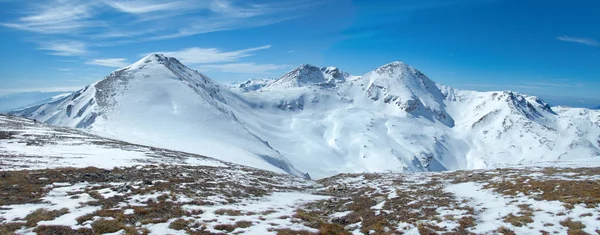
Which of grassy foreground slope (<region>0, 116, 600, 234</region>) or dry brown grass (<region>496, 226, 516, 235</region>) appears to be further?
grassy foreground slope (<region>0, 116, 600, 234</region>)

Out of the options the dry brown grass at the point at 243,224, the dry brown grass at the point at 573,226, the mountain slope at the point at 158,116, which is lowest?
the dry brown grass at the point at 243,224

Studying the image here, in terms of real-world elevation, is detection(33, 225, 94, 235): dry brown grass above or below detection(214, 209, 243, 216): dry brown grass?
above

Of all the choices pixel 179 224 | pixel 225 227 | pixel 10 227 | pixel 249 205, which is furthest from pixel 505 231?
pixel 10 227

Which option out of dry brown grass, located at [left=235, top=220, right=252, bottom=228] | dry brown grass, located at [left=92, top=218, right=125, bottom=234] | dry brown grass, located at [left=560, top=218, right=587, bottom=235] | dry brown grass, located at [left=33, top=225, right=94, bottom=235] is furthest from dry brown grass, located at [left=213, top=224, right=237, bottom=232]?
dry brown grass, located at [left=560, top=218, right=587, bottom=235]

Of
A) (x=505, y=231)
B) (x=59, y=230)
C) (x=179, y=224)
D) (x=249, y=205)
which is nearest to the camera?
(x=59, y=230)

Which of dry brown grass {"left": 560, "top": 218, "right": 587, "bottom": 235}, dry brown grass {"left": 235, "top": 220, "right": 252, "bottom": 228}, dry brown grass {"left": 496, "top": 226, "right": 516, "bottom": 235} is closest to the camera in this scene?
dry brown grass {"left": 560, "top": 218, "right": 587, "bottom": 235}

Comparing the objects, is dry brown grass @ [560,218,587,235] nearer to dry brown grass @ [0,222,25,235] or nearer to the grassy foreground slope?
the grassy foreground slope

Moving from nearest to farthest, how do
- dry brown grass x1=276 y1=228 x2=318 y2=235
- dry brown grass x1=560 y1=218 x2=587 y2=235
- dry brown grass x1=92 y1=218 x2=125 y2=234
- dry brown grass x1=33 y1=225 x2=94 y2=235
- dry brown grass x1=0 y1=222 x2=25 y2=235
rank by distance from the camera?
dry brown grass x1=0 y1=222 x2=25 y2=235 < dry brown grass x1=33 y1=225 x2=94 y2=235 < dry brown grass x1=92 y1=218 x2=125 y2=234 < dry brown grass x1=560 y1=218 x2=587 y2=235 < dry brown grass x1=276 y1=228 x2=318 y2=235

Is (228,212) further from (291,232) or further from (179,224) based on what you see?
(291,232)

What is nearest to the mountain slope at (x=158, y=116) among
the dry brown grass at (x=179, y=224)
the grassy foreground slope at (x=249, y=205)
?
the grassy foreground slope at (x=249, y=205)

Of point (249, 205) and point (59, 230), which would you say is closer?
point (59, 230)

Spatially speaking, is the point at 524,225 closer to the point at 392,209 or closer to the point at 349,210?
the point at 392,209

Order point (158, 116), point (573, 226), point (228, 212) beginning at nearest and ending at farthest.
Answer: point (573, 226) < point (228, 212) < point (158, 116)

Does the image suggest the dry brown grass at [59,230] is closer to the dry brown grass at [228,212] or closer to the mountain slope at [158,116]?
the dry brown grass at [228,212]
